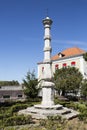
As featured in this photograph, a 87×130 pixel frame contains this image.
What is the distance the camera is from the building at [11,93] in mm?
36281

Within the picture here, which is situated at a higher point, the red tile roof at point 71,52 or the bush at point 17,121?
the red tile roof at point 71,52

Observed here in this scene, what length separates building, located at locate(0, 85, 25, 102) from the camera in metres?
36.3

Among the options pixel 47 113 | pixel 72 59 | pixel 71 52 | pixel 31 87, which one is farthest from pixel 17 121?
pixel 71 52

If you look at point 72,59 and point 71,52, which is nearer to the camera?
point 72,59

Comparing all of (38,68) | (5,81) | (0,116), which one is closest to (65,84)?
(38,68)

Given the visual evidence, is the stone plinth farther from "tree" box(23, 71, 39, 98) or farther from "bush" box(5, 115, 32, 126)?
"tree" box(23, 71, 39, 98)

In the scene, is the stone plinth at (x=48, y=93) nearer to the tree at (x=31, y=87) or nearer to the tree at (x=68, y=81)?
the tree at (x=31, y=87)

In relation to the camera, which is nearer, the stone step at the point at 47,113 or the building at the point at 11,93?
the stone step at the point at 47,113

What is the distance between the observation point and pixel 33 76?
1345 inches

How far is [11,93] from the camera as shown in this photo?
37.0 meters

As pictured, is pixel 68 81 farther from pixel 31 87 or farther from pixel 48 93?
pixel 48 93

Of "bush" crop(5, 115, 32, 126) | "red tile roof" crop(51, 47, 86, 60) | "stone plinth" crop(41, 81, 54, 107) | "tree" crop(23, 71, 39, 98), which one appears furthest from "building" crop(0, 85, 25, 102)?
"bush" crop(5, 115, 32, 126)

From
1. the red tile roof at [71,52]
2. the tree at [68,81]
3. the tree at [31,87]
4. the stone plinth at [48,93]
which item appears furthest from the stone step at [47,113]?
the red tile roof at [71,52]

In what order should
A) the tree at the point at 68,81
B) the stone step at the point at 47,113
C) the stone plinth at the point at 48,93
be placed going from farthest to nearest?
the tree at the point at 68,81, the stone plinth at the point at 48,93, the stone step at the point at 47,113
